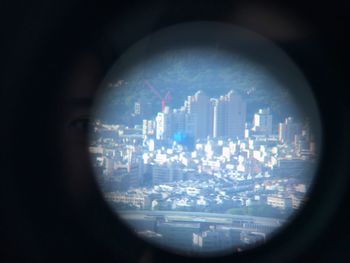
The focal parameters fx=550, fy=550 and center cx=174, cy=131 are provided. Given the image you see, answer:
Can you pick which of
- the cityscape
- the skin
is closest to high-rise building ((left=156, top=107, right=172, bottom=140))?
the cityscape

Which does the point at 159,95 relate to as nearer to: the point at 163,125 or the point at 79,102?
the point at 163,125

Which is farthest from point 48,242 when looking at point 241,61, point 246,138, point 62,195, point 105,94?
point 241,61

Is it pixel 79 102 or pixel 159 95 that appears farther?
pixel 159 95

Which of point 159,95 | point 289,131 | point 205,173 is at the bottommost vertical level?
point 205,173

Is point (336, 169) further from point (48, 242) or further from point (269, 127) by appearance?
point (48, 242)

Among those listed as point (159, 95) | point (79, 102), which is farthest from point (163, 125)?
point (79, 102)

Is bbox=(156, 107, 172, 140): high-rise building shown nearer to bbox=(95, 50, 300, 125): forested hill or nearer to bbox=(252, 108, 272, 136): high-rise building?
bbox=(95, 50, 300, 125): forested hill

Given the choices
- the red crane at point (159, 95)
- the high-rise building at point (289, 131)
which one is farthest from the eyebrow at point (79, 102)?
the high-rise building at point (289, 131)
